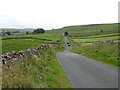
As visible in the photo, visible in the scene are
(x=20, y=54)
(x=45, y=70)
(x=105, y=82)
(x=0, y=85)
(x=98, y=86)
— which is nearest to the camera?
(x=0, y=85)

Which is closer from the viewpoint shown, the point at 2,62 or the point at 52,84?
the point at 52,84

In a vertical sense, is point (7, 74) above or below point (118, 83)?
above

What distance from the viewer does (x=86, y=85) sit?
11.2m

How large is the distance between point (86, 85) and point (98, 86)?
885 mm

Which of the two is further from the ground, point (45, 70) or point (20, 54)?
point (20, 54)

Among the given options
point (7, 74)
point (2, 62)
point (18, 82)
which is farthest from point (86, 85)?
point (2, 62)

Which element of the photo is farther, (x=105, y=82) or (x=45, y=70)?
(x=45, y=70)

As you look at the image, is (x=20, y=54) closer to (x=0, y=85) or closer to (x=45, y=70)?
(x=45, y=70)


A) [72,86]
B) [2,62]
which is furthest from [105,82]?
[2,62]

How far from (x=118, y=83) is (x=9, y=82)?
7682mm

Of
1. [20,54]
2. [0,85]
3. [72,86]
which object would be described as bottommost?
[72,86]

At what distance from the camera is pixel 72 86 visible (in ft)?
37.2

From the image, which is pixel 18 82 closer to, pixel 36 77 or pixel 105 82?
pixel 36 77

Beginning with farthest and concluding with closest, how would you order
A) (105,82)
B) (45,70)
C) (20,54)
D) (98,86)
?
(20,54) → (45,70) → (105,82) → (98,86)
